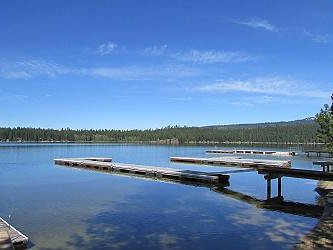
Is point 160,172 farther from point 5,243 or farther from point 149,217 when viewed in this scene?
point 5,243

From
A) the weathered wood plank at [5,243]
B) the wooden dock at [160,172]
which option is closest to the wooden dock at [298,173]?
the wooden dock at [160,172]

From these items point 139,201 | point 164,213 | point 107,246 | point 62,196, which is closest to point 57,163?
point 62,196

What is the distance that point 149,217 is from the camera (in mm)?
20969

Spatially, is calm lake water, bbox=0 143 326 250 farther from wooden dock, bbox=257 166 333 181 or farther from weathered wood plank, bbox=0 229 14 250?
weathered wood plank, bbox=0 229 14 250

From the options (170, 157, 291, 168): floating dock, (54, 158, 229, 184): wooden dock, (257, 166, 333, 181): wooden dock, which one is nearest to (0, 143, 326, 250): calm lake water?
(257, 166, 333, 181): wooden dock

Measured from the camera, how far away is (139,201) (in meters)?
26.1

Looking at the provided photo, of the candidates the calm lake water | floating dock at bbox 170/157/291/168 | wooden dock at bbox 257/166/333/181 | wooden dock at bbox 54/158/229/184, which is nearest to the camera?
the calm lake water

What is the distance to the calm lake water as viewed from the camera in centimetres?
1628

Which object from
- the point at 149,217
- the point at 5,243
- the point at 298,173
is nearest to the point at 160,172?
the point at 298,173

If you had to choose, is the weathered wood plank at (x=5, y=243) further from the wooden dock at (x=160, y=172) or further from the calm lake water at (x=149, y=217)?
the wooden dock at (x=160, y=172)

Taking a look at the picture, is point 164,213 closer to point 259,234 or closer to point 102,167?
point 259,234

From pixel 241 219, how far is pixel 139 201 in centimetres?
792

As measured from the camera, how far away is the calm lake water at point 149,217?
1628 cm

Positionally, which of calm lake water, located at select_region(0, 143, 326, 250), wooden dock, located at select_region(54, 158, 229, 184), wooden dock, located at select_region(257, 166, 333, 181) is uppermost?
wooden dock, located at select_region(257, 166, 333, 181)
